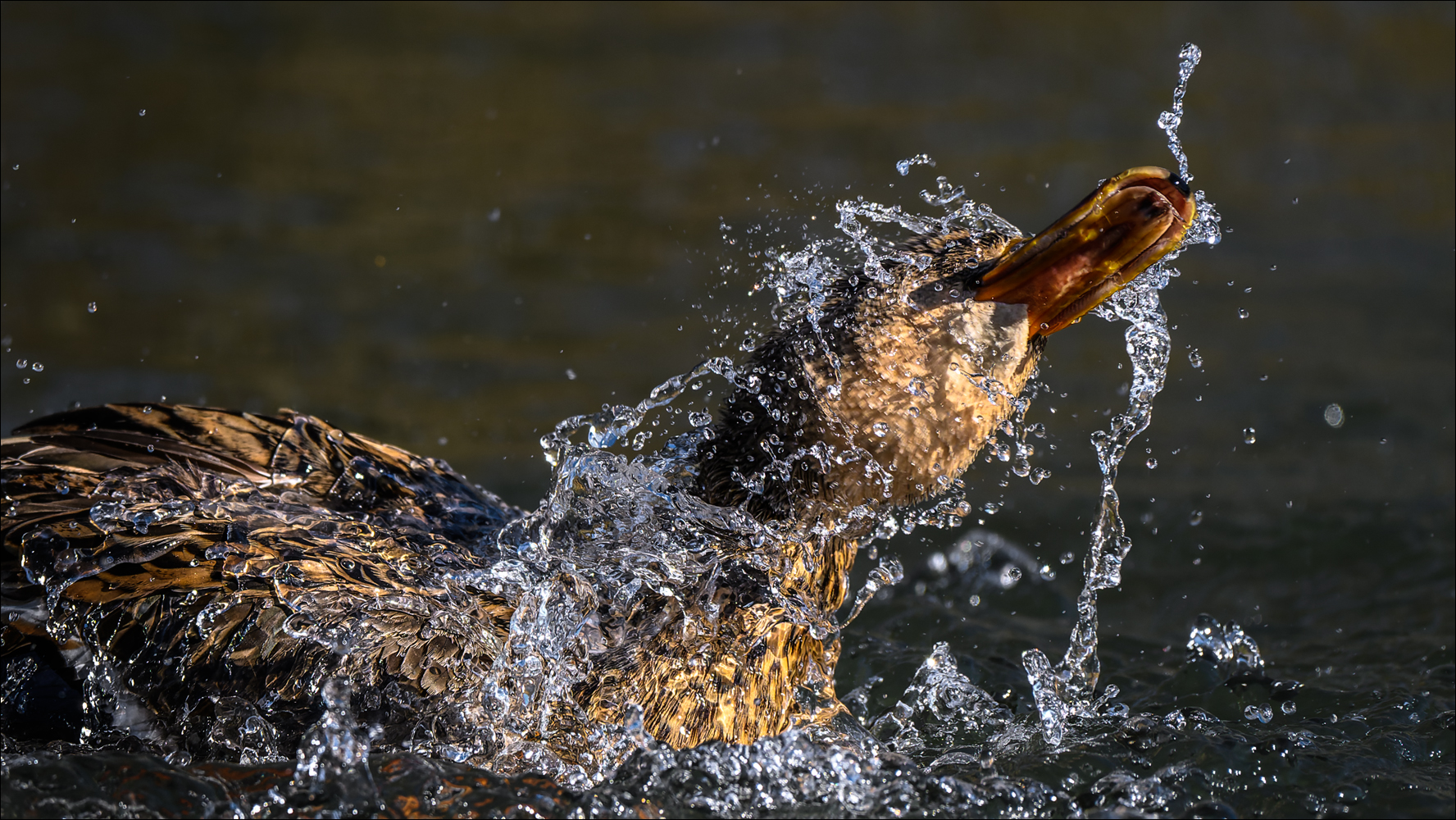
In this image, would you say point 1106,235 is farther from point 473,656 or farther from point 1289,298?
point 1289,298

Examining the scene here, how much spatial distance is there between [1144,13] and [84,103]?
15.9 ft

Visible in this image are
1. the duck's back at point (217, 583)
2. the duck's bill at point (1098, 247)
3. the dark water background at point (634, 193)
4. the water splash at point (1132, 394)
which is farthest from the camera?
the dark water background at point (634, 193)

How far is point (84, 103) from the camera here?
5.84 metres

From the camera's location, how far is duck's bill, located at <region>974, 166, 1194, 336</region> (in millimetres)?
2689

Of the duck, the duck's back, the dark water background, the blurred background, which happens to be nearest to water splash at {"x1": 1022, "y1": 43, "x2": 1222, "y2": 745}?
the duck

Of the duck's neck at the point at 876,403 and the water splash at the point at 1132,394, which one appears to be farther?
the water splash at the point at 1132,394

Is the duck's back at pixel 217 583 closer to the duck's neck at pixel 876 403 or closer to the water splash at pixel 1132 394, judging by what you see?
the duck's neck at pixel 876 403

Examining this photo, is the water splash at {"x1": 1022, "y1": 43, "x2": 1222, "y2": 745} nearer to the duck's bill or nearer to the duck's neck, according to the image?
the duck's bill

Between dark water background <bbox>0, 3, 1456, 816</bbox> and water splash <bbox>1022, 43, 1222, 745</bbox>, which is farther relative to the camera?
dark water background <bbox>0, 3, 1456, 816</bbox>

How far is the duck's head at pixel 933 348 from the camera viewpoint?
2.72 meters

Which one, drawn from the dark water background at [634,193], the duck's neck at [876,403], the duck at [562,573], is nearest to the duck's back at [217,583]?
the duck at [562,573]

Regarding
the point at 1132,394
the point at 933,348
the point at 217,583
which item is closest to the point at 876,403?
the point at 933,348

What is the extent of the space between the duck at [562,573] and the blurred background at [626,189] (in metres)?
2.19

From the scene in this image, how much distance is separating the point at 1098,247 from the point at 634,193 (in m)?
3.48
